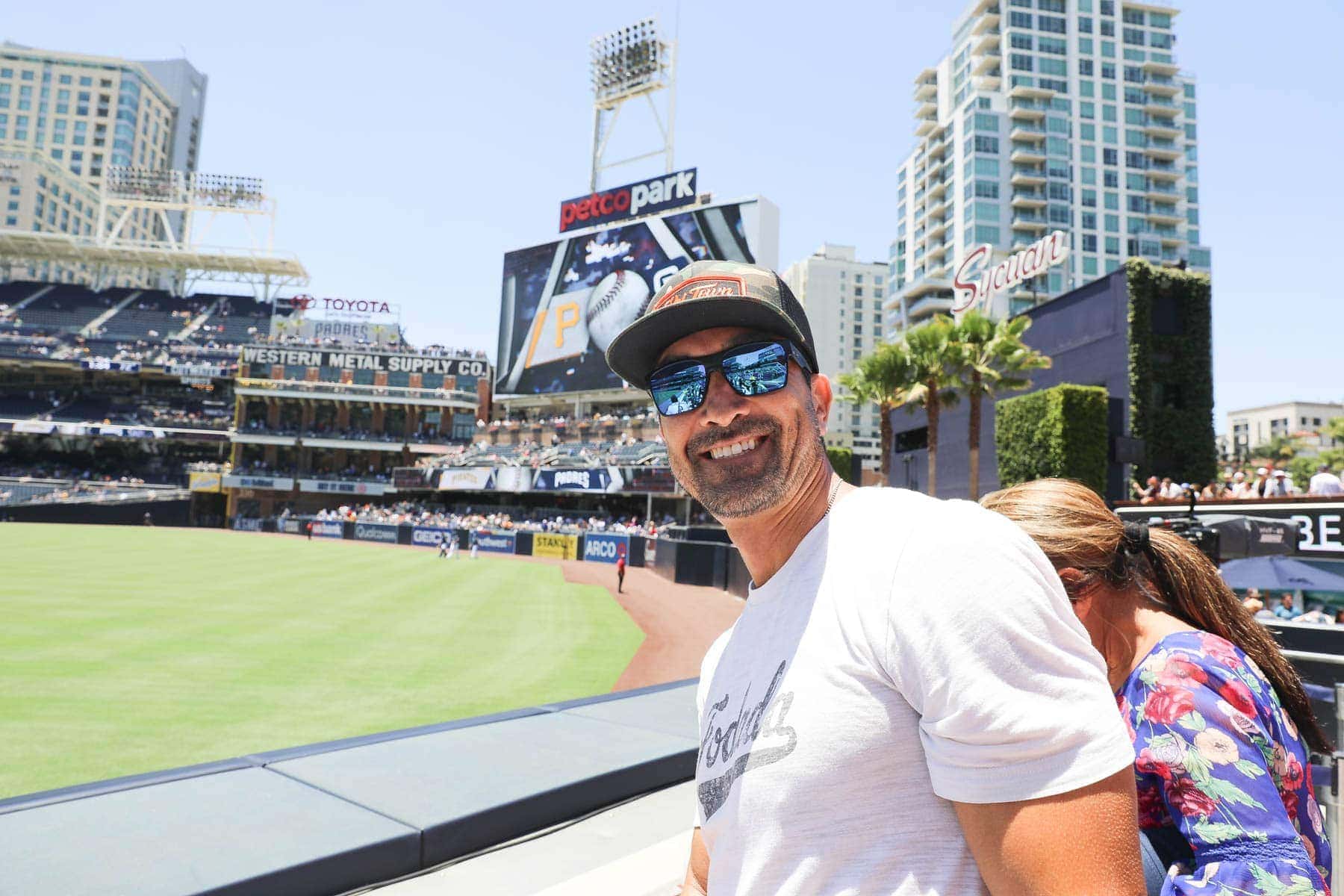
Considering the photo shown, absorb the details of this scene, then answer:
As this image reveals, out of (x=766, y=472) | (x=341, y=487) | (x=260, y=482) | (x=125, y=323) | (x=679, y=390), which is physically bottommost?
(x=766, y=472)

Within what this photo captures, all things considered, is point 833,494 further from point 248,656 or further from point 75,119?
point 75,119

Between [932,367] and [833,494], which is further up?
[932,367]

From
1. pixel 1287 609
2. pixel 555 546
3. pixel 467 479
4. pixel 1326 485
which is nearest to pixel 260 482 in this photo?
pixel 467 479

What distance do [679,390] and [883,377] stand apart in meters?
28.5

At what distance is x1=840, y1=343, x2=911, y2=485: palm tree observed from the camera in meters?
28.7

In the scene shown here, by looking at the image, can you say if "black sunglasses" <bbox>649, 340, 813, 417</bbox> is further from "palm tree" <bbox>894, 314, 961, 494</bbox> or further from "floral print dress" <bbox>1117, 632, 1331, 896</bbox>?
"palm tree" <bbox>894, 314, 961, 494</bbox>

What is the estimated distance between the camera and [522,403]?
66500 millimetres

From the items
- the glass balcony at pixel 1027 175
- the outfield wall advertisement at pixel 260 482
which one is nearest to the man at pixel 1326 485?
the outfield wall advertisement at pixel 260 482

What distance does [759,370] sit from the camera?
6.11 feet

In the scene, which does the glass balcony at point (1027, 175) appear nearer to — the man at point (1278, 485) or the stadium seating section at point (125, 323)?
the man at point (1278, 485)

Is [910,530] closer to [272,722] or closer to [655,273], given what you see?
[272,722]

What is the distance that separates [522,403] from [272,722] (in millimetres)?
59289

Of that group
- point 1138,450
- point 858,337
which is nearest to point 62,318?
point 1138,450

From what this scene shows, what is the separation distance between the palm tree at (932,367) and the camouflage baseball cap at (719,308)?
26870 mm
